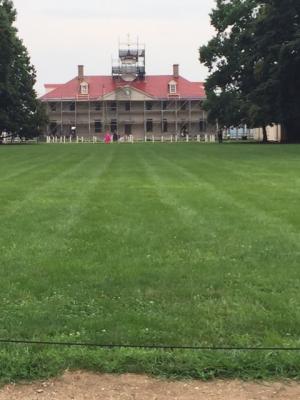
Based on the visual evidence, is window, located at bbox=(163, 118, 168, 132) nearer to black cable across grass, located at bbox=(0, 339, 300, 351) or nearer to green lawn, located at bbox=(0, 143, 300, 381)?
green lawn, located at bbox=(0, 143, 300, 381)

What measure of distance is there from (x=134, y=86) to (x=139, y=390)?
365 ft

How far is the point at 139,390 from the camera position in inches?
188

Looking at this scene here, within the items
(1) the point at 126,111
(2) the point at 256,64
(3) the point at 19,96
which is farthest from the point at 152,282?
(1) the point at 126,111

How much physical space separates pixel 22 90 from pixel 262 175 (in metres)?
60.2

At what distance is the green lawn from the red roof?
99.5 metres

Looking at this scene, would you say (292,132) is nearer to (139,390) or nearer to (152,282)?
(152,282)

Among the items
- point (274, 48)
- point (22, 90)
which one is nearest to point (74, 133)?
point (22, 90)

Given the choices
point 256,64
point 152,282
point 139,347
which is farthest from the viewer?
point 256,64

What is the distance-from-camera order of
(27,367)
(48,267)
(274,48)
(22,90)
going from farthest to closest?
(22,90)
(274,48)
(48,267)
(27,367)

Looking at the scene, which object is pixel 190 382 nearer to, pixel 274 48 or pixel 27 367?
pixel 27 367

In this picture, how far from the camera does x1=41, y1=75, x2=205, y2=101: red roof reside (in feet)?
369

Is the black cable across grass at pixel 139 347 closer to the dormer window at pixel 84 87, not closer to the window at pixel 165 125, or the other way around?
the window at pixel 165 125

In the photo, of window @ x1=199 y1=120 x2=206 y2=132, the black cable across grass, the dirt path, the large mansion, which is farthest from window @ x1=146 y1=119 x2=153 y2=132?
the dirt path

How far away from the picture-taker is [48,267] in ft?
26.6
